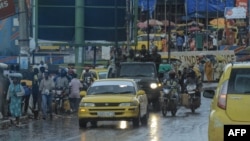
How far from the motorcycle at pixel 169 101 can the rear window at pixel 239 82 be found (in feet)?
55.0

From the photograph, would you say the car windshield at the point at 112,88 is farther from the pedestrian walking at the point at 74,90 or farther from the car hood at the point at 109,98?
the pedestrian walking at the point at 74,90

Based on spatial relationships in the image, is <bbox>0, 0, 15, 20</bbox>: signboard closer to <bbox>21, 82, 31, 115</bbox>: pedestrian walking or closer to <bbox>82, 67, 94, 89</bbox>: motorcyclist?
<bbox>21, 82, 31, 115</bbox>: pedestrian walking

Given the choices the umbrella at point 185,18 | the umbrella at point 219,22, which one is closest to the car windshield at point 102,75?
the umbrella at point 219,22

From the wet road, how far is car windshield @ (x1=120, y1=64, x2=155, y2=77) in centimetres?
406

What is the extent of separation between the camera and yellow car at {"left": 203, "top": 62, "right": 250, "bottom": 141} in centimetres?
1183

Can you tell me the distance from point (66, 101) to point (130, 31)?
11723 mm

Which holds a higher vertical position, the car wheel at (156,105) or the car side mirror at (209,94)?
the car side mirror at (209,94)

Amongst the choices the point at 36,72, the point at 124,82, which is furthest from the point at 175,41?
the point at 124,82

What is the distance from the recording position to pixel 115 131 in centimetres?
2225

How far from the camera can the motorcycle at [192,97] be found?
3077cm

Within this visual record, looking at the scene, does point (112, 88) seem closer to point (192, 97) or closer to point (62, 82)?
point (62, 82)

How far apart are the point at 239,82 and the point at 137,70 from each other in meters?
20.7

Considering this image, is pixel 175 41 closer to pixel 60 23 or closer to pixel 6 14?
pixel 60 23

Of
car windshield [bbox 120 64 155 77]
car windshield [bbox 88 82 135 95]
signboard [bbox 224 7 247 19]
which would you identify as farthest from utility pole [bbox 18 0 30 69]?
signboard [bbox 224 7 247 19]
